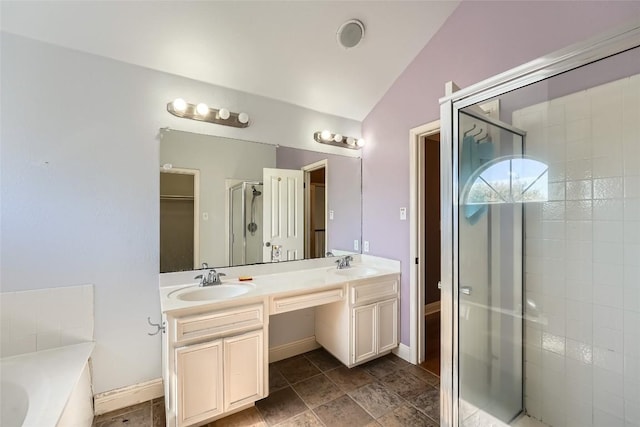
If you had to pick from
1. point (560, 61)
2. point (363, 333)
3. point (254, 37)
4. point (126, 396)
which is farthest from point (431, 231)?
point (126, 396)

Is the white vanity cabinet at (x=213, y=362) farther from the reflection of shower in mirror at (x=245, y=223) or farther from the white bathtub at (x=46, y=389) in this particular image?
the reflection of shower in mirror at (x=245, y=223)

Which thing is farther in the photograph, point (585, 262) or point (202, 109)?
point (202, 109)

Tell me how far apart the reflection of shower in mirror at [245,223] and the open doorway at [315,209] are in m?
0.50

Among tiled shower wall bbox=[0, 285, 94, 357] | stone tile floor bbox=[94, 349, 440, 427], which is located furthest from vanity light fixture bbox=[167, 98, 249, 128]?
stone tile floor bbox=[94, 349, 440, 427]

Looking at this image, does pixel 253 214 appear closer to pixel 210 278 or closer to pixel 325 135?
pixel 210 278

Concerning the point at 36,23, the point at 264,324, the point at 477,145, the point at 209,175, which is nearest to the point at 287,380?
the point at 264,324

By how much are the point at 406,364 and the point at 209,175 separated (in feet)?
7.75

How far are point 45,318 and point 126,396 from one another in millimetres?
737

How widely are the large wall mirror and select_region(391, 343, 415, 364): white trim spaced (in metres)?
1.04

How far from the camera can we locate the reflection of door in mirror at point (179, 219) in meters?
1.97

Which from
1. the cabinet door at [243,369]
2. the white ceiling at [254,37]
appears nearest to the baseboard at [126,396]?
the cabinet door at [243,369]

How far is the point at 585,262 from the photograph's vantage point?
5.07 ft

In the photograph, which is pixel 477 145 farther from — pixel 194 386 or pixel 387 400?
pixel 194 386

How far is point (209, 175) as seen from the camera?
Answer: 2.17m
